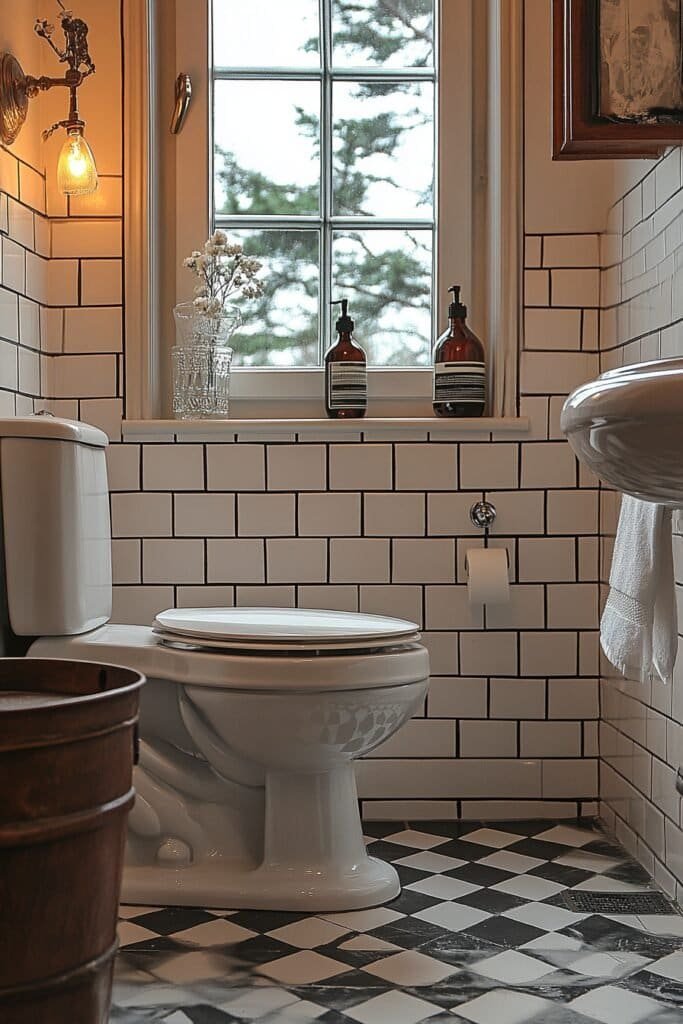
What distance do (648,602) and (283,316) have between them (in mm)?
1498

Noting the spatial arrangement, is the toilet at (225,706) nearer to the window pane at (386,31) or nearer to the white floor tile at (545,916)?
the white floor tile at (545,916)

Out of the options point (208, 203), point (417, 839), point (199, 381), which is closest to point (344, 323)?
point (199, 381)

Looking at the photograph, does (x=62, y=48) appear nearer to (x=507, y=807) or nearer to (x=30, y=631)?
(x=30, y=631)

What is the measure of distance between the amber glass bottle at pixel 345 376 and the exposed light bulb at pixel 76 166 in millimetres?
618

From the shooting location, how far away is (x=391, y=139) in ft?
9.16

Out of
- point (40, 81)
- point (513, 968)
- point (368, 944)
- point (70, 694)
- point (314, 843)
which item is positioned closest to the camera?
point (70, 694)

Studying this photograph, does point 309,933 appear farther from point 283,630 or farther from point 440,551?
point 440,551

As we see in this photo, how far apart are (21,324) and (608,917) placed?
168 cm

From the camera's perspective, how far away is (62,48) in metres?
2.62

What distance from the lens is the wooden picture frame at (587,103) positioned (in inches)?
78.2

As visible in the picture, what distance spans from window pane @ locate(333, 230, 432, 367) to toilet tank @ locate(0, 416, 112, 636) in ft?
3.03

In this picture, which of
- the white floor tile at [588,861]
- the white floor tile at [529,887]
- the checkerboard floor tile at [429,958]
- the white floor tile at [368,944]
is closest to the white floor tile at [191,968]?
the checkerboard floor tile at [429,958]

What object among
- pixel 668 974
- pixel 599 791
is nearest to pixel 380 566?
pixel 599 791

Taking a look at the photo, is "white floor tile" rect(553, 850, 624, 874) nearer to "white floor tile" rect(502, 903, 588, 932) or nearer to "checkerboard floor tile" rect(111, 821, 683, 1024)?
"checkerboard floor tile" rect(111, 821, 683, 1024)
